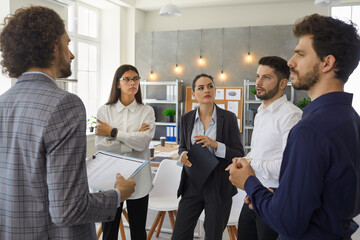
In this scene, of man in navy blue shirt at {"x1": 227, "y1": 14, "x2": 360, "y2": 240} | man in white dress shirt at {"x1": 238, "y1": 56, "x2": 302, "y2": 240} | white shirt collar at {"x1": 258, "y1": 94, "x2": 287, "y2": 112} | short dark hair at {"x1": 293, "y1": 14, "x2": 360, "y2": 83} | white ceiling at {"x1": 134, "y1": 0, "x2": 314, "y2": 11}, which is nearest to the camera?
man in navy blue shirt at {"x1": 227, "y1": 14, "x2": 360, "y2": 240}

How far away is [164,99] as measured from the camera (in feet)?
23.0

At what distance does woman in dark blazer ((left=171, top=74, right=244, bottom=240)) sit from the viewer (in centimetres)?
242

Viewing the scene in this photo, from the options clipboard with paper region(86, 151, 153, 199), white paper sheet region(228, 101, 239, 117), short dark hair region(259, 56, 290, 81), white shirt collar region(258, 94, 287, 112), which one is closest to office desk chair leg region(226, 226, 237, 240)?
white shirt collar region(258, 94, 287, 112)

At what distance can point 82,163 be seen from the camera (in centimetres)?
116

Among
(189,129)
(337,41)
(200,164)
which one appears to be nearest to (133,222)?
(200,164)

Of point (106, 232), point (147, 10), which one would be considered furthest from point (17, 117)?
point (147, 10)

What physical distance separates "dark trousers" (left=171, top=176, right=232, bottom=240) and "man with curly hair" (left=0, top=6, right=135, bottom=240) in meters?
1.37

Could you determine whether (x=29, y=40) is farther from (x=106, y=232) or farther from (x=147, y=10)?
(x=147, y=10)

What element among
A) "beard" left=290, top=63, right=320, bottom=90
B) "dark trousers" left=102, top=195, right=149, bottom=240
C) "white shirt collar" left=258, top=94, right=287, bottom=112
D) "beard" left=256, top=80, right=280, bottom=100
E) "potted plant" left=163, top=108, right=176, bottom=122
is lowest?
"dark trousers" left=102, top=195, right=149, bottom=240

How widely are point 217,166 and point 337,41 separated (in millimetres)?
1514

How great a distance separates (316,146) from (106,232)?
1887 mm

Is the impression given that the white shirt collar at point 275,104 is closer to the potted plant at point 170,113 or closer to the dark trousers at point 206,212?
the dark trousers at point 206,212

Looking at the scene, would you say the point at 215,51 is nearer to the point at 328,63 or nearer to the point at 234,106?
the point at 234,106

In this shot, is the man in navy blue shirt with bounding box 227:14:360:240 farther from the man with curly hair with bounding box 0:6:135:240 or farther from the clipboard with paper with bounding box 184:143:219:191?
the clipboard with paper with bounding box 184:143:219:191
